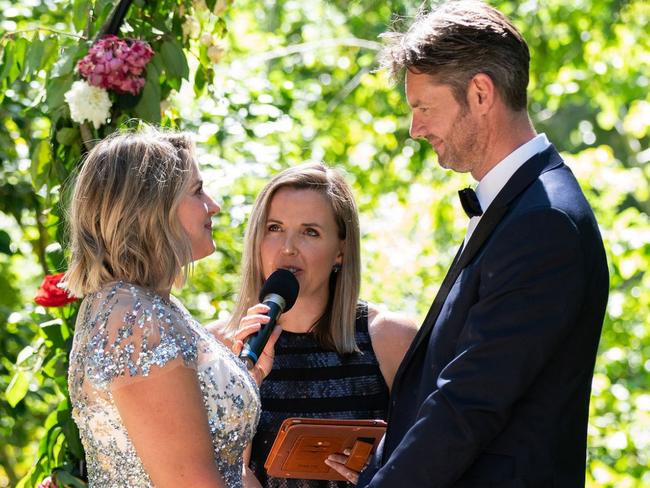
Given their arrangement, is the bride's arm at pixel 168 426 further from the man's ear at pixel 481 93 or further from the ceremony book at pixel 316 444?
the man's ear at pixel 481 93

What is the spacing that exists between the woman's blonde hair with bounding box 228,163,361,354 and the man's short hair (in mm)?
859

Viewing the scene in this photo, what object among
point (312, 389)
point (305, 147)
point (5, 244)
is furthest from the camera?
point (305, 147)

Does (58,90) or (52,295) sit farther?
(58,90)

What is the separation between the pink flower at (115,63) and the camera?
3639 millimetres

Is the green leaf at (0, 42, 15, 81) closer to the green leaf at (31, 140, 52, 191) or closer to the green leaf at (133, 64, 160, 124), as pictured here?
the green leaf at (31, 140, 52, 191)

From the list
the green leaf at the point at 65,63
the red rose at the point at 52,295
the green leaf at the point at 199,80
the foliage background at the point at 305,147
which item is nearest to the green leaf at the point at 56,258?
the foliage background at the point at 305,147

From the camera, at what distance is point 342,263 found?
361 centimetres

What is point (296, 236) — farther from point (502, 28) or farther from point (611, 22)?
point (611, 22)

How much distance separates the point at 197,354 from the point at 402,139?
257 inches

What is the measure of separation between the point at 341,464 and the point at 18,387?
149 centimetres

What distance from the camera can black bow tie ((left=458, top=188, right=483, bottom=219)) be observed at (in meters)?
2.78

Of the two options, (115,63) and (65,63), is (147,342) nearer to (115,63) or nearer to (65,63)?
(115,63)

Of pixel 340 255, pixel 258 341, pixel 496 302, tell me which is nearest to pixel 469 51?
pixel 496 302

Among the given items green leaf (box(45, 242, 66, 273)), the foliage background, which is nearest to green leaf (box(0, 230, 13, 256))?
the foliage background
